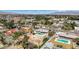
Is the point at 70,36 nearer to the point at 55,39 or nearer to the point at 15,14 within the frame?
the point at 55,39

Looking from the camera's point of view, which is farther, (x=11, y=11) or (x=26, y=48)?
(x=11, y=11)

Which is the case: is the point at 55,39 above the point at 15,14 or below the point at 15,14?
below
